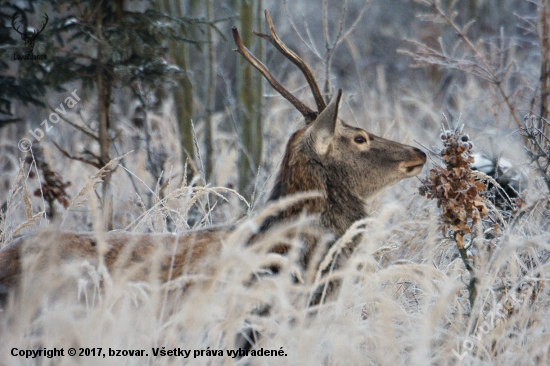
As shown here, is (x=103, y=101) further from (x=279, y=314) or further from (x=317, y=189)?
(x=279, y=314)

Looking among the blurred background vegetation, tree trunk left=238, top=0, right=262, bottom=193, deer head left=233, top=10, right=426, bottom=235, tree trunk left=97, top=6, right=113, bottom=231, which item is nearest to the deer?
deer head left=233, top=10, right=426, bottom=235

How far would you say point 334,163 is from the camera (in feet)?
12.4

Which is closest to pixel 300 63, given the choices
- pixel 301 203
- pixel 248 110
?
pixel 301 203

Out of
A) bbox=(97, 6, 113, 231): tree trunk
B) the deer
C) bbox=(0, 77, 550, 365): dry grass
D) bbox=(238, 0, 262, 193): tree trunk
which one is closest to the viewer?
bbox=(0, 77, 550, 365): dry grass

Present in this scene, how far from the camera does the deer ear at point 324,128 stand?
361cm

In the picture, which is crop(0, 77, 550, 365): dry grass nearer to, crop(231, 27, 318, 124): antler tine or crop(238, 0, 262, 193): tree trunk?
crop(231, 27, 318, 124): antler tine

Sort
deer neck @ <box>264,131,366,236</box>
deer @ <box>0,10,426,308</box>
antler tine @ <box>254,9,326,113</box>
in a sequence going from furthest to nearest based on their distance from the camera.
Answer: antler tine @ <box>254,9,326,113</box> → deer neck @ <box>264,131,366,236</box> → deer @ <box>0,10,426,308</box>

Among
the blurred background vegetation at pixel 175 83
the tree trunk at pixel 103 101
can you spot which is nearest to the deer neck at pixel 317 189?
the blurred background vegetation at pixel 175 83

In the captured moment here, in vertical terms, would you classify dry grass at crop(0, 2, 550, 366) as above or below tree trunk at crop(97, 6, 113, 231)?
below

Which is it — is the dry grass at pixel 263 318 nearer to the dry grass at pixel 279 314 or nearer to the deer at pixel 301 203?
the dry grass at pixel 279 314

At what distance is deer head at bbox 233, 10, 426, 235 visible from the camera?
3.59 metres

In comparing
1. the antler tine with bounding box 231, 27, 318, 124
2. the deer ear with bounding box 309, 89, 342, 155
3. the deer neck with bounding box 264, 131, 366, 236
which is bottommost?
the deer neck with bounding box 264, 131, 366, 236

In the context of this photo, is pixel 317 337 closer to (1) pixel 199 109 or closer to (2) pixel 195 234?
(2) pixel 195 234

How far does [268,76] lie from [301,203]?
0.90 meters
